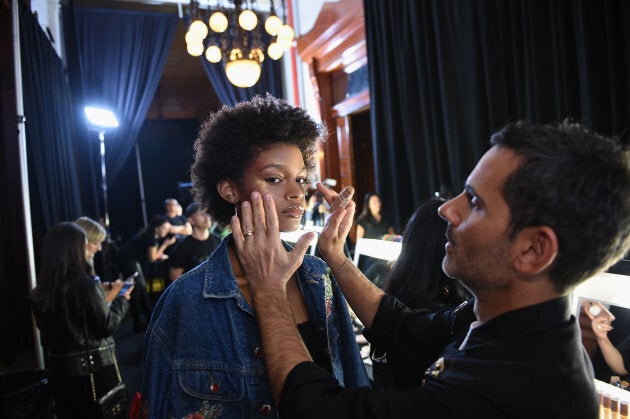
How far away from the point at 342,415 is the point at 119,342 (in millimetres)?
4570

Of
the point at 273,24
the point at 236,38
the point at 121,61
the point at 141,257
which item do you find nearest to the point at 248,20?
the point at 236,38

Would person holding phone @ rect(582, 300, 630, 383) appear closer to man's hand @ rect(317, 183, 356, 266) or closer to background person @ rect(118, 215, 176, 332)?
man's hand @ rect(317, 183, 356, 266)

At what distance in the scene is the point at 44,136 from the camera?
170 inches

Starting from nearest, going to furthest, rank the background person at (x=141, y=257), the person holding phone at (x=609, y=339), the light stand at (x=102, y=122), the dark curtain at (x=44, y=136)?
the person holding phone at (x=609, y=339) < the dark curtain at (x=44, y=136) < the background person at (x=141, y=257) < the light stand at (x=102, y=122)

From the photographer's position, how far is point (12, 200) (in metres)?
4.43

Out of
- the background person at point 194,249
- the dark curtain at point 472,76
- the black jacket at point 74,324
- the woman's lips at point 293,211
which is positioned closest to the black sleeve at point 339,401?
the woman's lips at point 293,211

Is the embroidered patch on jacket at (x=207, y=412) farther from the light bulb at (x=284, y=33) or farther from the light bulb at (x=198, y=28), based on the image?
the light bulb at (x=284, y=33)

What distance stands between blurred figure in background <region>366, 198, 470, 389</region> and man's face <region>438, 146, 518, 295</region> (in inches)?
24.2

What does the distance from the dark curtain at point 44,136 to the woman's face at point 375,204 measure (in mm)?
3244

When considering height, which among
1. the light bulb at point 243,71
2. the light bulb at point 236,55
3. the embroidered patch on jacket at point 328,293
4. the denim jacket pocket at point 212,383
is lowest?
the denim jacket pocket at point 212,383

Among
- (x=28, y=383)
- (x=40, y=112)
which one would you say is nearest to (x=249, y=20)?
(x=40, y=112)

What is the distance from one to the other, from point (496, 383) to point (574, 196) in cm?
38

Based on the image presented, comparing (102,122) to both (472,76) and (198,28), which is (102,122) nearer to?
(198,28)

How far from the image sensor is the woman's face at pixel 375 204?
470 cm
